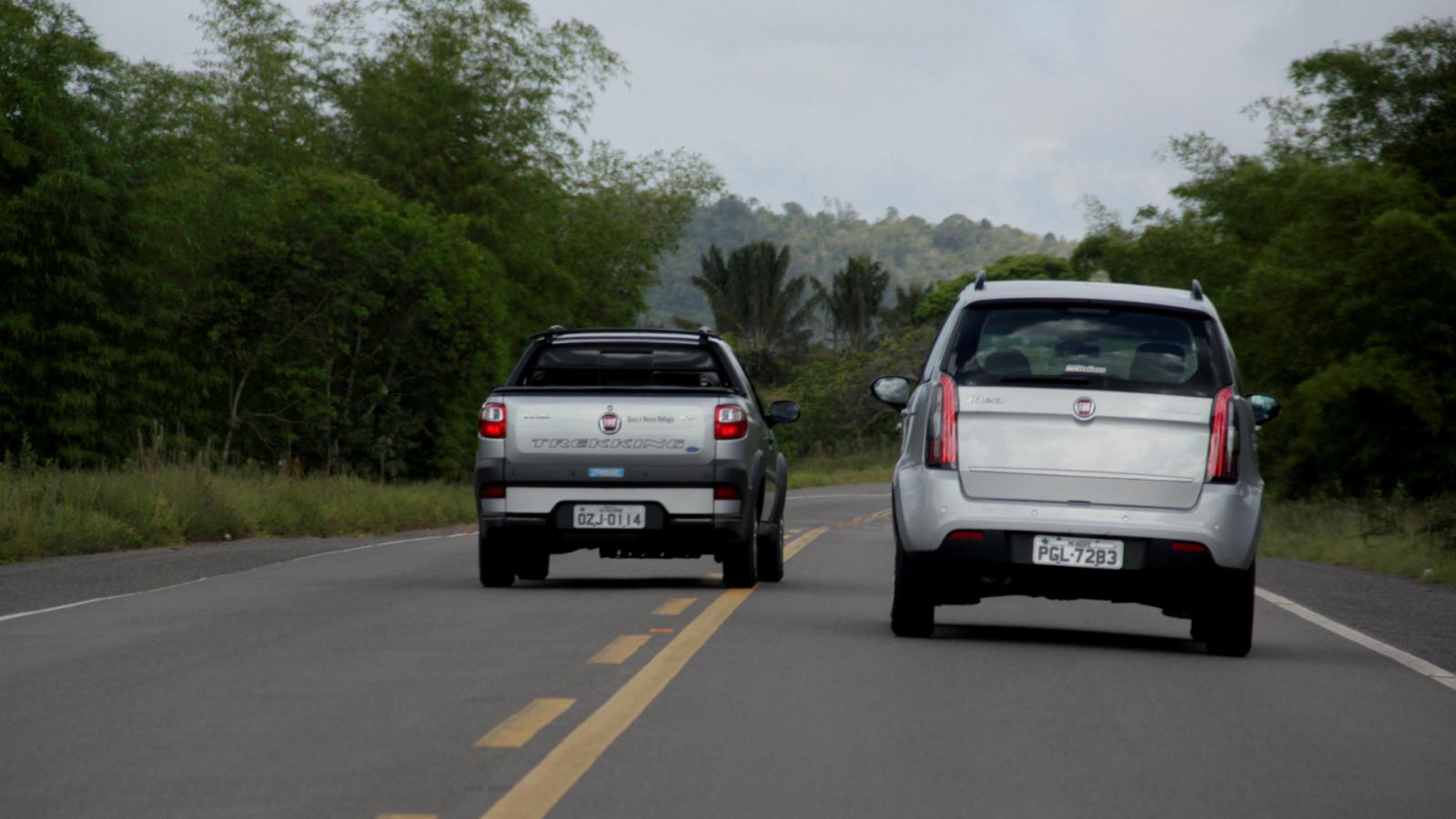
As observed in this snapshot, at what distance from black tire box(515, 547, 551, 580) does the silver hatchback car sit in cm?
519

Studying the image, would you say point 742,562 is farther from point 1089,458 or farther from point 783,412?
point 1089,458

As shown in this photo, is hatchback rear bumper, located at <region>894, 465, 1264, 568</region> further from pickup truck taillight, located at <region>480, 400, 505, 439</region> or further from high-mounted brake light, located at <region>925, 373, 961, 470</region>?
pickup truck taillight, located at <region>480, 400, 505, 439</region>

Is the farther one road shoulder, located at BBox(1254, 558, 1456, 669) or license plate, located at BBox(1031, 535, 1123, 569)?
road shoulder, located at BBox(1254, 558, 1456, 669)

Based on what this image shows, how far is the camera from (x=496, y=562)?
46.8ft

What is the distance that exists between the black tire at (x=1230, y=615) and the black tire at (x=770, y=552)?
4838mm

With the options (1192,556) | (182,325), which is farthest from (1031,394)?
(182,325)

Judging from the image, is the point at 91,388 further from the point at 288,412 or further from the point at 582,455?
the point at 582,455

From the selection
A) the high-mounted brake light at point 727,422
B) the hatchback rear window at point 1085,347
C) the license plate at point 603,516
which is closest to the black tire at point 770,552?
the high-mounted brake light at point 727,422

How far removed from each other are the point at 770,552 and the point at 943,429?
516 centimetres


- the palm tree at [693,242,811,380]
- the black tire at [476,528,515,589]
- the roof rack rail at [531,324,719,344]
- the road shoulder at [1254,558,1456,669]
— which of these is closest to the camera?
the road shoulder at [1254,558,1456,669]

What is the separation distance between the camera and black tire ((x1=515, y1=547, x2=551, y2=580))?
49.7 ft

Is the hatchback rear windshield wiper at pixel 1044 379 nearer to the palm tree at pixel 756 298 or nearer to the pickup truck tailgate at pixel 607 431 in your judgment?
the pickup truck tailgate at pixel 607 431

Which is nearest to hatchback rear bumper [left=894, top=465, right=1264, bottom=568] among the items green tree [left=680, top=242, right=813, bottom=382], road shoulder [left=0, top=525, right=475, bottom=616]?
road shoulder [left=0, top=525, right=475, bottom=616]

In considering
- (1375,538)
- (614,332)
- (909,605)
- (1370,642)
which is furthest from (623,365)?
(1375,538)
